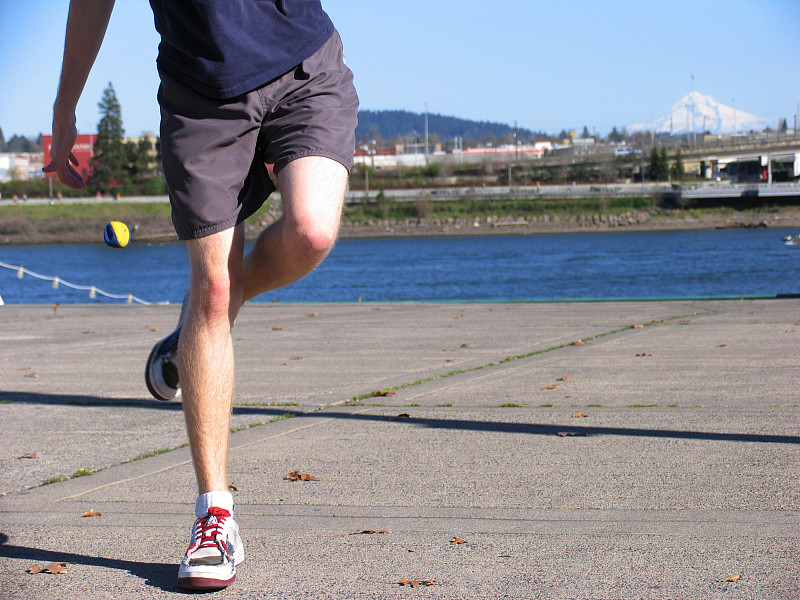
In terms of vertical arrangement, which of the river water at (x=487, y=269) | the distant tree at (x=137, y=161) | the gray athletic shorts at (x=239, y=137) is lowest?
the river water at (x=487, y=269)

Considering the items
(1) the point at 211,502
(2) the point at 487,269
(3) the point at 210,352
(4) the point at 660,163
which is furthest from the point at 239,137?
(4) the point at 660,163

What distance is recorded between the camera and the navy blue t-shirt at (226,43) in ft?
6.71

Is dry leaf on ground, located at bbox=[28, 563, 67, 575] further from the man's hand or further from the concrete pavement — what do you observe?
the man's hand

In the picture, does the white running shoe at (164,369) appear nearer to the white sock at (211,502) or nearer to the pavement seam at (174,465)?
the pavement seam at (174,465)

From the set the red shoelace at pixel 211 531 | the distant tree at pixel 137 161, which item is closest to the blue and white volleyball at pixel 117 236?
the red shoelace at pixel 211 531

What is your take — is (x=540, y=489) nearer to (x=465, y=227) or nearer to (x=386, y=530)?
(x=386, y=530)

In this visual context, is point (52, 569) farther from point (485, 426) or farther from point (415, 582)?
point (485, 426)

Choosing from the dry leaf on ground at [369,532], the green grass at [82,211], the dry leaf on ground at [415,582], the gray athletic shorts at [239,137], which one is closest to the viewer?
the dry leaf on ground at [415,582]

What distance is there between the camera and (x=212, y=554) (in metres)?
1.94

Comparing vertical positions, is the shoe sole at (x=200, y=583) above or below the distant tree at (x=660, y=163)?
below

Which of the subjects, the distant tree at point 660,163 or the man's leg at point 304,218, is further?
the distant tree at point 660,163

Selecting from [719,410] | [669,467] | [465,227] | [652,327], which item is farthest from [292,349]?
[465,227]

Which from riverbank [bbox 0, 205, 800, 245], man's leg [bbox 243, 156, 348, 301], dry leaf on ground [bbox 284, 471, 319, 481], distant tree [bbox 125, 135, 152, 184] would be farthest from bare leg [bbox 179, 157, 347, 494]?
distant tree [bbox 125, 135, 152, 184]

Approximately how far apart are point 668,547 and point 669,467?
81 cm
